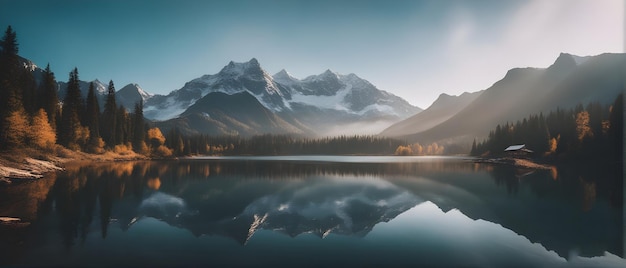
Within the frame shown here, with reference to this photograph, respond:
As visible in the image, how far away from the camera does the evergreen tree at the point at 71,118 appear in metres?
96.1

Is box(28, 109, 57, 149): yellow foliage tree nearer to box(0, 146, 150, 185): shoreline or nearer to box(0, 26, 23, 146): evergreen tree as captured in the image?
box(0, 146, 150, 185): shoreline

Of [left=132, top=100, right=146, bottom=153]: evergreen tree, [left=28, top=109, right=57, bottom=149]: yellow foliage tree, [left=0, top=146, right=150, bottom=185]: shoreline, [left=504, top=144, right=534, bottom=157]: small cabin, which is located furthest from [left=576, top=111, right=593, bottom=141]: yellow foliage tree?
[left=132, top=100, right=146, bottom=153]: evergreen tree

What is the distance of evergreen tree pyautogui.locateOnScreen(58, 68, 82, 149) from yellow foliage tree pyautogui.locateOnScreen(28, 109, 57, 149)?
1477cm

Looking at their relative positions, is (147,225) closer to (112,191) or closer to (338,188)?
(112,191)

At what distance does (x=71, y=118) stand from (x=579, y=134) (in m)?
178

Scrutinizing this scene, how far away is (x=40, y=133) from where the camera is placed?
76875mm

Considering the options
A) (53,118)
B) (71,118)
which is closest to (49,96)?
(53,118)

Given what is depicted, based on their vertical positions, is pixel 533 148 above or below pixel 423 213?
above

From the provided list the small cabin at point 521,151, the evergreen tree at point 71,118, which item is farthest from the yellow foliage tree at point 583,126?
the evergreen tree at point 71,118

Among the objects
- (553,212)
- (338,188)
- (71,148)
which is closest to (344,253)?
(553,212)

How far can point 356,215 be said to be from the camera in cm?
3219

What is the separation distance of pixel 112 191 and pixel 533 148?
149 metres

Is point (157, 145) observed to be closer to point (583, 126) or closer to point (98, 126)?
point (98, 126)

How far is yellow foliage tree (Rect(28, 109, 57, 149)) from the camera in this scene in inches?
2960
